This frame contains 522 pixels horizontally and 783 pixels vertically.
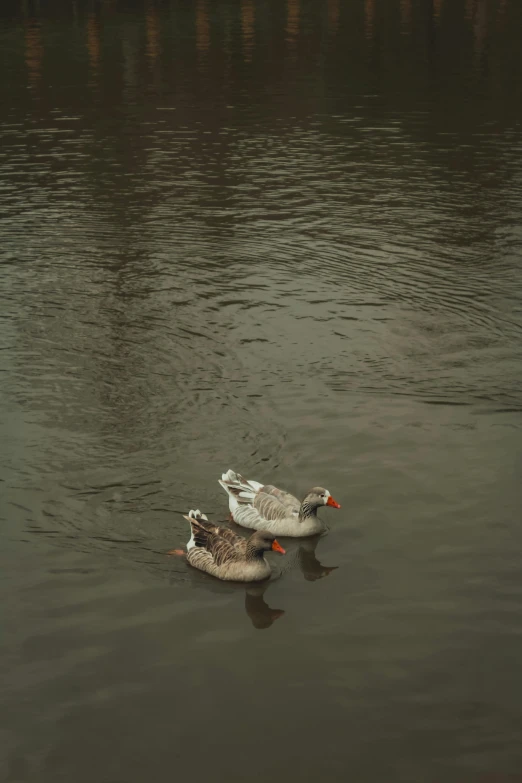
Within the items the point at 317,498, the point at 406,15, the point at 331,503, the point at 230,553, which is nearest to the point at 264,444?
the point at 331,503

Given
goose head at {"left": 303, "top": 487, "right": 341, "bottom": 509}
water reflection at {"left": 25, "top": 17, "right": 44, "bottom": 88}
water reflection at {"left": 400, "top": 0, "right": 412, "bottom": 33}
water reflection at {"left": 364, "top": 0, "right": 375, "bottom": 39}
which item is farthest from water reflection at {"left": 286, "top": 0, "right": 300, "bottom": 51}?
goose head at {"left": 303, "top": 487, "right": 341, "bottom": 509}

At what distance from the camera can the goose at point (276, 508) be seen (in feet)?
48.9

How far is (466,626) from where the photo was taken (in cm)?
1319

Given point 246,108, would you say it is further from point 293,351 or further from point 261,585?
point 261,585

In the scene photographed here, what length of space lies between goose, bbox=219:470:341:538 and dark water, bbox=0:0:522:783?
41 centimetres

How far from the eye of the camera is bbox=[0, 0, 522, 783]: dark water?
11.7m

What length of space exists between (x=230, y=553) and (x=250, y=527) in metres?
1.40

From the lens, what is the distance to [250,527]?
50.4 feet

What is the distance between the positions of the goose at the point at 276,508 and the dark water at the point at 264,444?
41 centimetres

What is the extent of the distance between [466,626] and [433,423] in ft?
18.6

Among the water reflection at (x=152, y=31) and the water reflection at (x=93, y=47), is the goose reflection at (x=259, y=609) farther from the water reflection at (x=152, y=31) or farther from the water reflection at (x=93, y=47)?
the water reflection at (x=152, y=31)

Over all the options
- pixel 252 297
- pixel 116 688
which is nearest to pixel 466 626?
pixel 116 688

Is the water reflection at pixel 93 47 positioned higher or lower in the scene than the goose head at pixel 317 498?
lower

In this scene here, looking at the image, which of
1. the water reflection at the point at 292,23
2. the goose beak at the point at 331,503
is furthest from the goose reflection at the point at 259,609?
the water reflection at the point at 292,23
